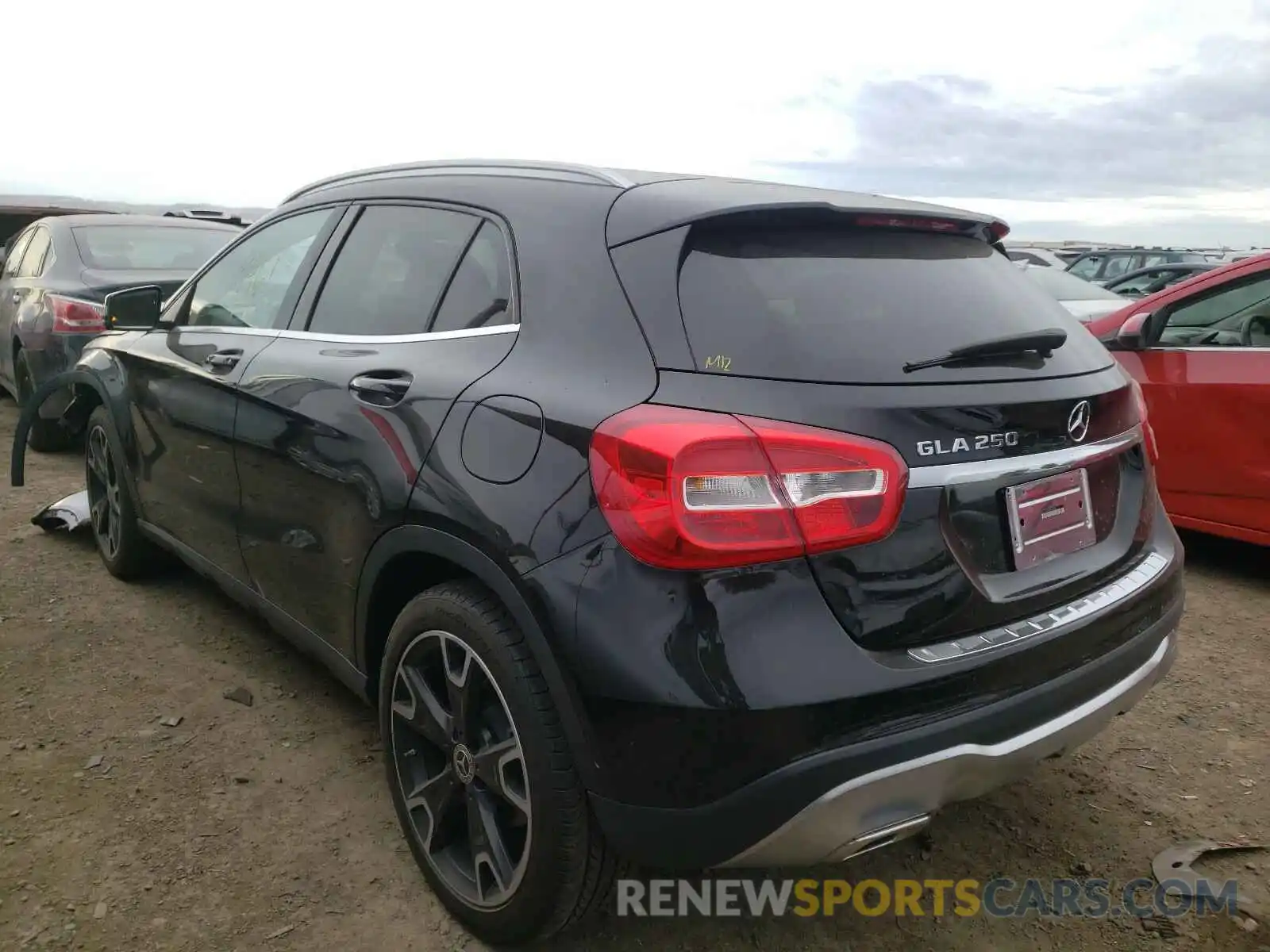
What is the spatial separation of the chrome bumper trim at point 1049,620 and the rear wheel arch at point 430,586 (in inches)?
25.1

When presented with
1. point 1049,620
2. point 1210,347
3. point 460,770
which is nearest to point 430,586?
point 460,770

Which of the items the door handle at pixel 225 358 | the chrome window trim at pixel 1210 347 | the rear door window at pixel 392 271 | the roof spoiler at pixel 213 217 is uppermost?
the rear door window at pixel 392 271

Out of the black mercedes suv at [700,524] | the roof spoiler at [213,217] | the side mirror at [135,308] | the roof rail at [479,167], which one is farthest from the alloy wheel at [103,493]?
the roof spoiler at [213,217]

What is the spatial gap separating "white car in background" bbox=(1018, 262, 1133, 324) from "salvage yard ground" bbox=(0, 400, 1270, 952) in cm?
476

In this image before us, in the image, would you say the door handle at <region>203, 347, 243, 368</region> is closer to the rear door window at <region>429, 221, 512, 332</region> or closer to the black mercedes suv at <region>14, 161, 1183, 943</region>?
the black mercedes suv at <region>14, 161, 1183, 943</region>

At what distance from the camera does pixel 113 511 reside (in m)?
4.21

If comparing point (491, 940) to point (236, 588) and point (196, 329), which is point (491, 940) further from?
point (196, 329)

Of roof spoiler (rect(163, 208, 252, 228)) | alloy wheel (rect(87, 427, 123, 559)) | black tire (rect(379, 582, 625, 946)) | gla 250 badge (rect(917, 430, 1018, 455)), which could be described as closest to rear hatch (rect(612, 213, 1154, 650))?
gla 250 badge (rect(917, 430, 1018, 455))

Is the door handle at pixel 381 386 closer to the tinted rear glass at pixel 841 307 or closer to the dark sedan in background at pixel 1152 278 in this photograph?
the tinted rear glass at pixel 841 307

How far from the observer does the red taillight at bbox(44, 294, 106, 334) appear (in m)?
6.20

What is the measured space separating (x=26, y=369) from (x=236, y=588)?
4502 mm

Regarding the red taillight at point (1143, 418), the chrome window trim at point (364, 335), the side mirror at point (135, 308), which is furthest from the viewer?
the side mirror at point (135, 308)

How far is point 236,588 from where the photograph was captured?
3.25m

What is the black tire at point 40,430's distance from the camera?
21.8 feet
